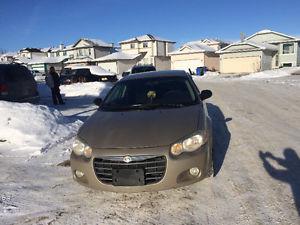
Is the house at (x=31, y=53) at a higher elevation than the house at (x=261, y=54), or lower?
higher

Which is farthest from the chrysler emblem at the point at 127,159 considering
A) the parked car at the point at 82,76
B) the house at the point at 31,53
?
the house at the point at 31,53

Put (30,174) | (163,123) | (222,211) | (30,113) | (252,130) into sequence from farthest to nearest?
(30,113) → (252,130) → (30,174) → (163,123) → (222,211)

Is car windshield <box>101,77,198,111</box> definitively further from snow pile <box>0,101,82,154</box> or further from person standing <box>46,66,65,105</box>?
person standing <box>46,66,65,105</box>

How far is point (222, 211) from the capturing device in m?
3.84

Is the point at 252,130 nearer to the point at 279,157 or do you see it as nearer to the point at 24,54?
the point at 279,157

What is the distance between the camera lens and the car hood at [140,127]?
4094mm

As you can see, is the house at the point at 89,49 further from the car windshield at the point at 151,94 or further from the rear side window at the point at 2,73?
the car windshield at the point at 151,94

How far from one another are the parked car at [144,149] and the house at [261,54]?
38236 mm

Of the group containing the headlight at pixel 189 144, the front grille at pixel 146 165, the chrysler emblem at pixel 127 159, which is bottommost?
Answer: the front grille at pixel 146 165

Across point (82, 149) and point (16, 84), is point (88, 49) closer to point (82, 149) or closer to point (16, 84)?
point (16, 84)

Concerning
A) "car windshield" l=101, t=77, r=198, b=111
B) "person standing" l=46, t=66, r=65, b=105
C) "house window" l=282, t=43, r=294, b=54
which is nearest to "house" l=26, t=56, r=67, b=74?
"house window" l=282, t=43, r=294, b=54

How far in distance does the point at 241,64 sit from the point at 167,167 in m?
40.7

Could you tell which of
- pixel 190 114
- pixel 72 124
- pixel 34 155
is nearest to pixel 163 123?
pixel 190 114

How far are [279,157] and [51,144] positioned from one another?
4.45 m
